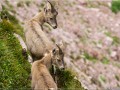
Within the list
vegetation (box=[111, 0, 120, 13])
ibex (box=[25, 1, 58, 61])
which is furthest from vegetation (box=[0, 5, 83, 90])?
vegetation (box=[111, 0, 120, 13])

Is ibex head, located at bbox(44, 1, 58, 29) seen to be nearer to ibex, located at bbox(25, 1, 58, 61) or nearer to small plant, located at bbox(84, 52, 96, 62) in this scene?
ibex, located at bbox(25, 1, 58, 61)

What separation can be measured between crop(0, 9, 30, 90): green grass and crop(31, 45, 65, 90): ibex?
1249 millimetres

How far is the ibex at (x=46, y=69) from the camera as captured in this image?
14.8 m

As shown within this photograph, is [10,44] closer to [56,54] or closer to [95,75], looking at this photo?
[56,54]

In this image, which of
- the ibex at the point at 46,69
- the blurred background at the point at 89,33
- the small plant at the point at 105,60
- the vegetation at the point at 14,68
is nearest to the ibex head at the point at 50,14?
the vegetation at the point at 14,68

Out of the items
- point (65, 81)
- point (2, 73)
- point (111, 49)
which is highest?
point (2, 73)

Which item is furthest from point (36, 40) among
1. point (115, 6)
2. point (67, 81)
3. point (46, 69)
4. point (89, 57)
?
point (115, 6)

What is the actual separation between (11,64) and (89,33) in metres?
20.5

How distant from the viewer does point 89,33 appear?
3859 cm

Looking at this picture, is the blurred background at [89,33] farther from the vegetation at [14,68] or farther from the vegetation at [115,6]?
the vegetation at [14,68]

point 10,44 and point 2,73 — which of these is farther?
point 10,44

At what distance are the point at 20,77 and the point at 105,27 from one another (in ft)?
78.0

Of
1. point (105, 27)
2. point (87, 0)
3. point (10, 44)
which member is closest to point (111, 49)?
point (105, 27)

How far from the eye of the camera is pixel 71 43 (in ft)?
113
